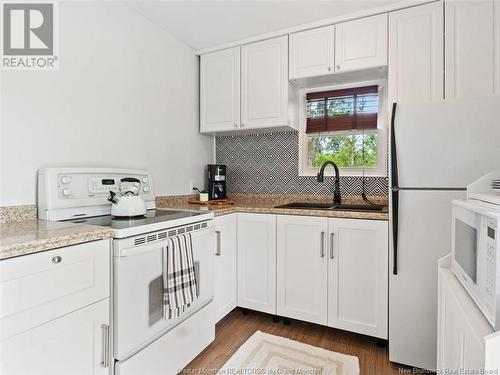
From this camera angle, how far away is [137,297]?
52.6 inches

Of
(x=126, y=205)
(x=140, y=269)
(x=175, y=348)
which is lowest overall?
(x=175, y=348)

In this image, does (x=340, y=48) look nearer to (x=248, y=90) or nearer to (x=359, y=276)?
(x=248, y=90)

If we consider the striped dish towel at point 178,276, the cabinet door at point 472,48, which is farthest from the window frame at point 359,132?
the striped dish towel at point 178,276

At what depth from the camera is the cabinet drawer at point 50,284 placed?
0.91 metres

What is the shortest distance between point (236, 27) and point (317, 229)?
1.73 m

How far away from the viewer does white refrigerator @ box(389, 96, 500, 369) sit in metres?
1.51

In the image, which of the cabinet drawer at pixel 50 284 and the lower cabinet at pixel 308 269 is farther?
the lower cabinet at pixel 308 269

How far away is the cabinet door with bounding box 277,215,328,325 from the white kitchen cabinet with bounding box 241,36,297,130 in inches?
35.0

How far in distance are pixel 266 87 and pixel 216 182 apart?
37.9 inches

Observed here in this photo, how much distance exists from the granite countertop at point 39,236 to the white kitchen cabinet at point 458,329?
133 cm

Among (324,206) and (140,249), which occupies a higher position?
(324,206)

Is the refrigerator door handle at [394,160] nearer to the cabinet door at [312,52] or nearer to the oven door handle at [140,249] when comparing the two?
the cabinet door at [312,52]

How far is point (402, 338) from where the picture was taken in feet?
5.56

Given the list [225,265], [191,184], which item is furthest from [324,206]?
[191,184]
